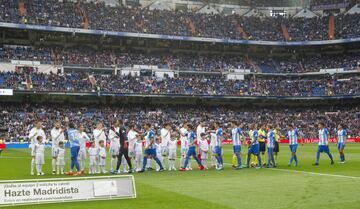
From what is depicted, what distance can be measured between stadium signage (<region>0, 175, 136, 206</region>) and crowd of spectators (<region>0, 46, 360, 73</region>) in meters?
52.4

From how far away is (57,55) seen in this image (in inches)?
2618

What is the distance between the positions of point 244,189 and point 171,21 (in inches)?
2472

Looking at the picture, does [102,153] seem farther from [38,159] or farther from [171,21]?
[171,21]

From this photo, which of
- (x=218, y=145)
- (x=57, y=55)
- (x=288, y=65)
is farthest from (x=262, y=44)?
(x=218, y=145)

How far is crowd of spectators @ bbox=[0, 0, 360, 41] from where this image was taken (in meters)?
67.4

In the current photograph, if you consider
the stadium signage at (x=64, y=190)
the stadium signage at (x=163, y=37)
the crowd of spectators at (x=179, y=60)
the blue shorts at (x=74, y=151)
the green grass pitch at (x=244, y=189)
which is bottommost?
the green grass pitch at (x=244, y=189)

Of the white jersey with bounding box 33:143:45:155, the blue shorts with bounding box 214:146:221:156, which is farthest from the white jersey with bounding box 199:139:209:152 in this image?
the white jersey with bounding box 33:143:45:155

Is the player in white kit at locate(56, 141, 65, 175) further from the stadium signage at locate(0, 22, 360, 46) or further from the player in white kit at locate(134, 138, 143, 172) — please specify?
the stadium signage at locate(0, 22, 360, 46)

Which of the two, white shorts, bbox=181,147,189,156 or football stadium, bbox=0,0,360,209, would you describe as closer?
white shorts, bbox=181,147,189,156

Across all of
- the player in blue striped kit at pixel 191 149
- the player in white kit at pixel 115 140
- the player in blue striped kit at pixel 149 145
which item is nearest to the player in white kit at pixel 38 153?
the player in white kit at pixel 115 140

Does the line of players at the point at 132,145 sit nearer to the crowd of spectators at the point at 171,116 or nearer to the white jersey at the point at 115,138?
the white jersey at the point at 115,138

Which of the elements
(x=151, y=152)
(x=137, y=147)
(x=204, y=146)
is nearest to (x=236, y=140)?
(x=204, y=146)

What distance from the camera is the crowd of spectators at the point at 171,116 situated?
56.2 meters

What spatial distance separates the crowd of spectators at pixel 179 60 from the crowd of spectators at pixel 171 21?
146 inches
